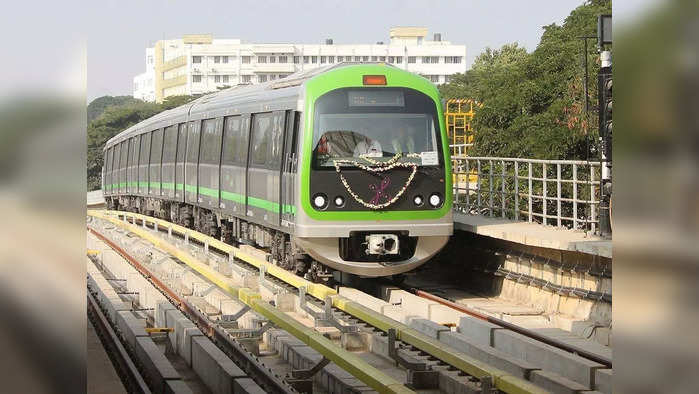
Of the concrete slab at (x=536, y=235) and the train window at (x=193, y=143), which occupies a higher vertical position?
the train window at (x=193, y=143)

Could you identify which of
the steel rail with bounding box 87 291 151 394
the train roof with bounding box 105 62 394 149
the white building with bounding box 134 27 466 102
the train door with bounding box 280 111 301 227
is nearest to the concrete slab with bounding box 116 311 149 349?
the steel rail with bounding box 87 291 151 394

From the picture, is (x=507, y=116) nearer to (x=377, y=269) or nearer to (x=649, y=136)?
(x=377, y=269)

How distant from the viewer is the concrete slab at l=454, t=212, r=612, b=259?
38.1ft

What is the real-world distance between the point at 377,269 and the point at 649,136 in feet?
35.8

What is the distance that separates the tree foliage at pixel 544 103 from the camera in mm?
25656

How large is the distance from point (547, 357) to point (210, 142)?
11.2m

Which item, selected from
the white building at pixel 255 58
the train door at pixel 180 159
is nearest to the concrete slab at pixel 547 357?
the train door at pixel 180 159

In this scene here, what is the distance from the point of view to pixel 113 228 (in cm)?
2592

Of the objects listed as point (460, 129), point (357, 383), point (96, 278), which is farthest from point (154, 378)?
point (460, 129)

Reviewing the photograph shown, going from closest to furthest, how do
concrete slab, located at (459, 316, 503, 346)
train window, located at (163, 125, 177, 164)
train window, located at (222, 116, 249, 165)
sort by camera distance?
concrete slab, located at (459, 316, 503, 346)
train window, located at (222, 116, 249, 165)
train window, located at (163, 125, 177, 164)

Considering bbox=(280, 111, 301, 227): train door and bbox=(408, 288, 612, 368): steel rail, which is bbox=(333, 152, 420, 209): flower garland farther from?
bbox=(408, 288, 612, 368): steel rail

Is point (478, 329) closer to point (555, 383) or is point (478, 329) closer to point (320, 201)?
point (555, 383)

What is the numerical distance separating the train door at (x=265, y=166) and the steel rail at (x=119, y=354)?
276 centimetres

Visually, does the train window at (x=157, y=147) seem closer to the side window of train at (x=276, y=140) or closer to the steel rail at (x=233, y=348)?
the steel rail at (x=233, y=348)
